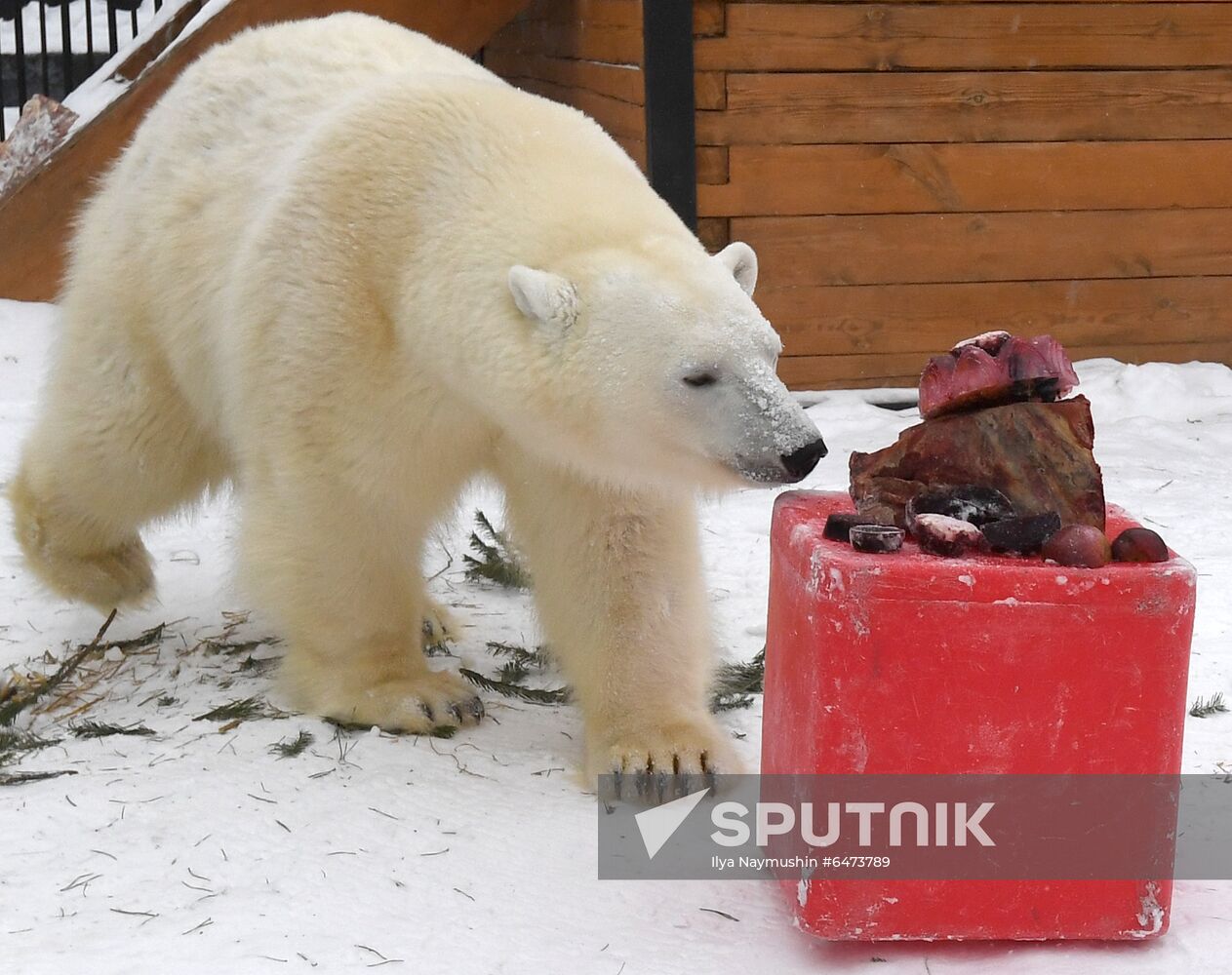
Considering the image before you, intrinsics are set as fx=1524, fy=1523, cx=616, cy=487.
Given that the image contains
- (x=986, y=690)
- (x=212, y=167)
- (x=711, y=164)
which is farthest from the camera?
(x=711, y=164)

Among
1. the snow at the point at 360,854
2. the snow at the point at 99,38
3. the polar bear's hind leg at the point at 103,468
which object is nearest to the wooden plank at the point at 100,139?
the snow at the point at 99,38

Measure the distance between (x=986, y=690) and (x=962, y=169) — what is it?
468 centimetres

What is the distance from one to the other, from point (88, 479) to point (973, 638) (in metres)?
2.84

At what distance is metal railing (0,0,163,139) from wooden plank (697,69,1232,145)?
4.07 m

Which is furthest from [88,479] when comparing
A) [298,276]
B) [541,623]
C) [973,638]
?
[973,638]

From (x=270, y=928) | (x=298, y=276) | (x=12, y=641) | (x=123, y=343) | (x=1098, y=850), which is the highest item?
(x=298, y=276)

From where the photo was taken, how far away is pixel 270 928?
2.57m

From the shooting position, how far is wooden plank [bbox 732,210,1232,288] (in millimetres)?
6582

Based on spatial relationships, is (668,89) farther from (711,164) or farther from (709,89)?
(711,164)

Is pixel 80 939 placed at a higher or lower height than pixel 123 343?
lower

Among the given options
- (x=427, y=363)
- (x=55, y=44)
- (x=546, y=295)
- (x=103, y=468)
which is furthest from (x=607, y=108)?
(x=55, y=44)

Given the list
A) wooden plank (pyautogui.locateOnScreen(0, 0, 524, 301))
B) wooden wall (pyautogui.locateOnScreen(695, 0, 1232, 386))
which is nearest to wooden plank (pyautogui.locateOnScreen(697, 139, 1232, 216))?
wooden wall (pyautogui.locateOnScreen(695, 0, 1232, 386))

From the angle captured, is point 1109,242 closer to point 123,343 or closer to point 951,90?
point 951,90

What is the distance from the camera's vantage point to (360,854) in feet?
9.46
